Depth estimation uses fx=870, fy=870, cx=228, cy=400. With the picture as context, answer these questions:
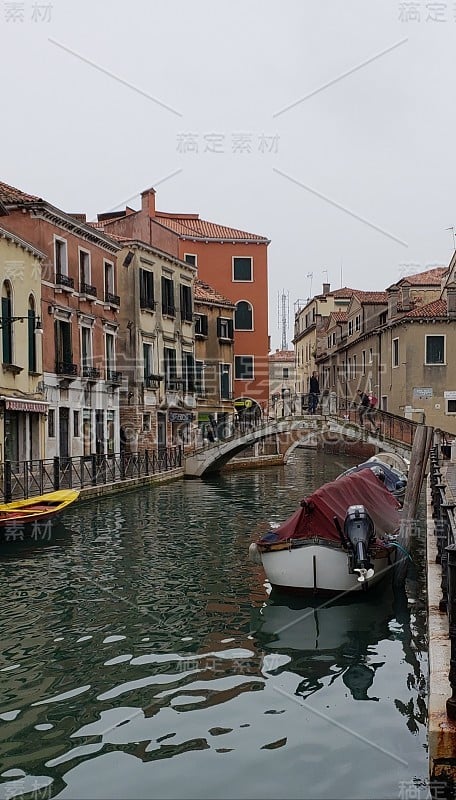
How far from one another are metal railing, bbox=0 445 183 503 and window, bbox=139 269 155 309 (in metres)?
5.05

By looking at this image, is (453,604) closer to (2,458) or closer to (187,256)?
(2,458)

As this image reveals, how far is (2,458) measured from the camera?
18.3 m

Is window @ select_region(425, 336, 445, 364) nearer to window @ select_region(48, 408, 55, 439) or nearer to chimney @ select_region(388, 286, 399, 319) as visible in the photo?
chimney @ select_region(388, 286, 399, 319)

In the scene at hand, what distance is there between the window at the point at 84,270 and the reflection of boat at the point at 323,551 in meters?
15.4

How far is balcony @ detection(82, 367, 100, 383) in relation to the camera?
968 inches

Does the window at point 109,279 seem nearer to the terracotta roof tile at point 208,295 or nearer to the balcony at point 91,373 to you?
the balcony at point 91,373

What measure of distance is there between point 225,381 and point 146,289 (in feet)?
24.8

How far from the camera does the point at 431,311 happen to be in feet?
110

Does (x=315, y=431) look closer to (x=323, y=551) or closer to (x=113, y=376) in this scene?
(x=113, y=376)

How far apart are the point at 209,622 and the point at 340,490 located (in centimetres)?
330

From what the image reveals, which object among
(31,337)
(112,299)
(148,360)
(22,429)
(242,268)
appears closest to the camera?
(22,429)

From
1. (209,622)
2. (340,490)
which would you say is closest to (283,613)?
(209,622)

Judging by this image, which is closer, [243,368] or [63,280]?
[63,280]

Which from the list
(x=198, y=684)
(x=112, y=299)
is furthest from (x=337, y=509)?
(x=112, y=299)
